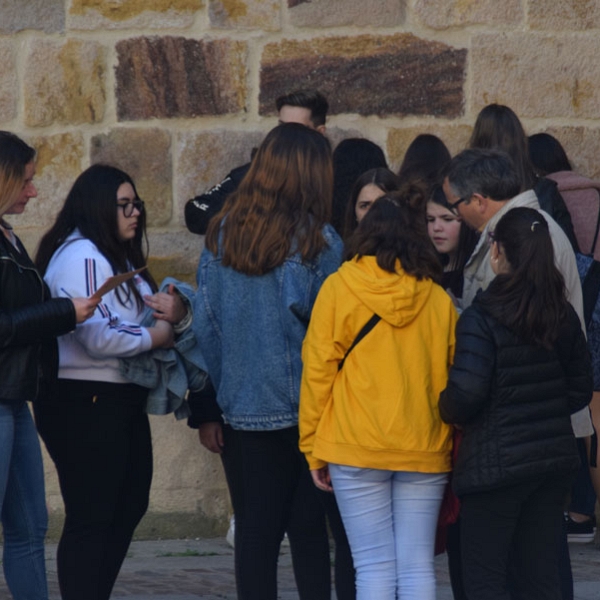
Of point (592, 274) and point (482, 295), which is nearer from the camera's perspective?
point (482, 295)

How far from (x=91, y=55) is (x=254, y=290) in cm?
232

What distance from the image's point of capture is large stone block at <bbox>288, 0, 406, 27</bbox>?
256 inches

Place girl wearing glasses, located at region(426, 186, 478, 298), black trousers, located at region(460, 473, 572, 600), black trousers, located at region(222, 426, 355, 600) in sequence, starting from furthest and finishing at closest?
girl wearing glasses, located at region(426, 186, 478, 298), black trousers, located at region(222, 426, 355, 600), black trousers, located at region(460, 473, 572, 600)

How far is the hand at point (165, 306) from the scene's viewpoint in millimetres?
4805

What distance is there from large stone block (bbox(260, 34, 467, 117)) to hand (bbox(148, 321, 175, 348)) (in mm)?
1985

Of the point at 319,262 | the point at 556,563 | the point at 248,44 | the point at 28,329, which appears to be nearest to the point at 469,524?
the point at 556,563

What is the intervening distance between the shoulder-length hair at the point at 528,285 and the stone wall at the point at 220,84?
2.36m

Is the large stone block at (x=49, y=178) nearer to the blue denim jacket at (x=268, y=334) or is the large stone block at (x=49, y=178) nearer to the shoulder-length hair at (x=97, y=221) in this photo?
the shoulder-length hair at (x=97, y=221)

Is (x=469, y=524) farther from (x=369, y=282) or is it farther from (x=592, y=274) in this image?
(x=592, y=274)

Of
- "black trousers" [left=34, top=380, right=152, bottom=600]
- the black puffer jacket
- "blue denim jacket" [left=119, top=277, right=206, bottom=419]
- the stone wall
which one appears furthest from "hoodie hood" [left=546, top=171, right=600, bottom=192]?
"black trousers" [left=34, top=380, right=152, bottom=600]

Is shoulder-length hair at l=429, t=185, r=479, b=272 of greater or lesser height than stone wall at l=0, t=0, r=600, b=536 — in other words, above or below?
below

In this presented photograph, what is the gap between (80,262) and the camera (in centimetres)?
465

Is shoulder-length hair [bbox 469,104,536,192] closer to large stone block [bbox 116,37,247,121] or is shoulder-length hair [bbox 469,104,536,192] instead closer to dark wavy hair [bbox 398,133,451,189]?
dark wavy hair [bbox 398,133,451,189]

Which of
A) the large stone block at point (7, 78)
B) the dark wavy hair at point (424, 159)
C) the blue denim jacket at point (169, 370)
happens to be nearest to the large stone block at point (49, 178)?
the large stone block at point (7, 78)
